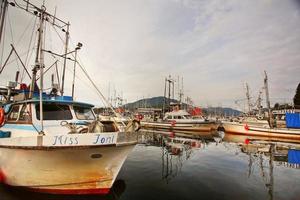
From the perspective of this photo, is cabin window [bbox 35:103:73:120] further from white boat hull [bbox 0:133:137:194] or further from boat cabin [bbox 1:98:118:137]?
white boat hull [bbox 0:133:137:194]

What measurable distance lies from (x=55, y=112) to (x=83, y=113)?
123 centimetres

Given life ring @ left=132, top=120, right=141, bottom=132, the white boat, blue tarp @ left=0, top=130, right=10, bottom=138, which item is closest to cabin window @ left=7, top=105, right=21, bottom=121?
blue tarp @ left=0, top=130, right=10, bottom=138

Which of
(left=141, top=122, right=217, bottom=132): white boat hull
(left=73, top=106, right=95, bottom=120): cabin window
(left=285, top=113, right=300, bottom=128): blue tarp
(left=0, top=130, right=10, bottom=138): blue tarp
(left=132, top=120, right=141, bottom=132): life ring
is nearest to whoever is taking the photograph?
(left=132, top=120, right=141, bottom=132): life ring

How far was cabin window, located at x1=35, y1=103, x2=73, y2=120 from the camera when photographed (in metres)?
8.55

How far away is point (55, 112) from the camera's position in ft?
28.9

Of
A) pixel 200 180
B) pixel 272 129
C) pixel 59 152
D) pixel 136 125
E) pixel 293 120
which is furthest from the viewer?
pixel 293 120

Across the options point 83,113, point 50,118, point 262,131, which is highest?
point 83,113

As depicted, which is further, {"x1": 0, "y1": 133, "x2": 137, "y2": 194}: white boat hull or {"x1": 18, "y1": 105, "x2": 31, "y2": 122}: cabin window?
{"x1": 18, "y1": 105, "x2": 31, "y2": 122}: cabin window

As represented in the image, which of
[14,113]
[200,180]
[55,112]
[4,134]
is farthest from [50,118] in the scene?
[200,180]

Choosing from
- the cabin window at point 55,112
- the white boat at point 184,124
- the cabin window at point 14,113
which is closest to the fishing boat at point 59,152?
the cabin window at point 55,112

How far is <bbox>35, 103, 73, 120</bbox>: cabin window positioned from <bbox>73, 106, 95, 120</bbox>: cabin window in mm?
357

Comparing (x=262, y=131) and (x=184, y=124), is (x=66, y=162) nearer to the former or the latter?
(x=262, y=131)

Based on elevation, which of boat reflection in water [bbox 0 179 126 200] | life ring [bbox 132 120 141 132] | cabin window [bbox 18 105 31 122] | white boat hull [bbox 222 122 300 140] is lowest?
boat reflection in water [bbox 0 179 126 200]

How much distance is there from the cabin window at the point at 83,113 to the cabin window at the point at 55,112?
0.36 meters
